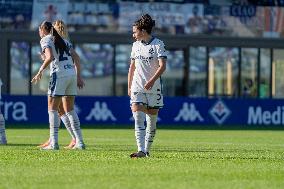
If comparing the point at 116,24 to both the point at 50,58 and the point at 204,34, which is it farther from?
the point at 50,58

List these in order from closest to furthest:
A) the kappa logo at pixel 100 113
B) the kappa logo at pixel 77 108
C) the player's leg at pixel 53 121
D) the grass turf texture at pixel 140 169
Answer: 1. the grass turf texture at pixel 140 169
2. the player's leg at pixel 53 121
3. the kappa logo at pixel 77 108
4. the kappa logo at pixel 100 113

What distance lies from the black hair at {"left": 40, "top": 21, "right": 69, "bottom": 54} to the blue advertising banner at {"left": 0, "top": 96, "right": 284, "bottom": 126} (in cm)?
1548

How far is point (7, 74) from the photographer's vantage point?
4053 centimetres

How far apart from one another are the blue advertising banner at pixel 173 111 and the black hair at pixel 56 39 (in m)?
15.5

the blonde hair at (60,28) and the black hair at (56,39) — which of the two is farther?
the blonde hair at (60,28)

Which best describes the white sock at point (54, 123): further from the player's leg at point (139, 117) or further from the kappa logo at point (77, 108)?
the kappa logo at point (77, 108)

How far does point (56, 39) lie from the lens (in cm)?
1772

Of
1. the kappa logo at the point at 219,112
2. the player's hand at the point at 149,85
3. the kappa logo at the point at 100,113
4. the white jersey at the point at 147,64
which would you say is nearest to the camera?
the player's hand at the point at 149,85

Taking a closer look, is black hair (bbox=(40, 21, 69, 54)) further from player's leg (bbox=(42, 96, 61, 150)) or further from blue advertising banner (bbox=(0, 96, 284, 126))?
blue advertising banner (bbox=(0, 96, 284, 126))

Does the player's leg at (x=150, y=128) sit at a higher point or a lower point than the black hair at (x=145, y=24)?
lower

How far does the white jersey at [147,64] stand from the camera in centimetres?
1571

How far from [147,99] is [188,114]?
19559mm

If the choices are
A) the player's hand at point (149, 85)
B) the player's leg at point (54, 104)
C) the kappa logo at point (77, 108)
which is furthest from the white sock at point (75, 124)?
the kappa logo at point (77, 108)

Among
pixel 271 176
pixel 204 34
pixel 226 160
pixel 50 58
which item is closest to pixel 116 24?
pixel 204 34
